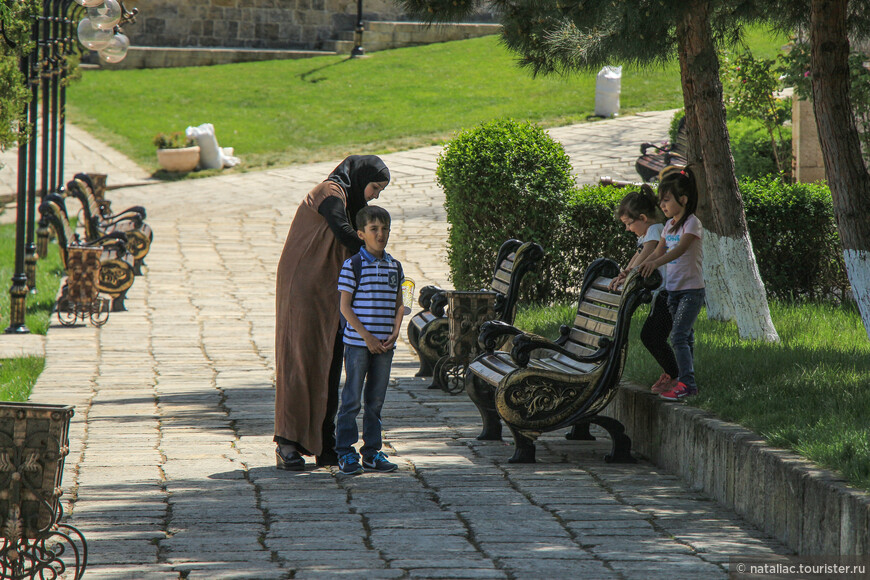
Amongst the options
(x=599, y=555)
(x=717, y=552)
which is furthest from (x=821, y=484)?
(x=599, y=555)

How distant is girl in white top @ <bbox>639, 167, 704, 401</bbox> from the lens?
5.89 metres

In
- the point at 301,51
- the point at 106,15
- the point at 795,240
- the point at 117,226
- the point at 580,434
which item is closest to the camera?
the point at 580,434

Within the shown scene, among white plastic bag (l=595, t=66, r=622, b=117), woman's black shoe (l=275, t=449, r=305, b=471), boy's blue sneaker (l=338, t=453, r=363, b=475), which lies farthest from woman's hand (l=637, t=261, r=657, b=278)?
white plastic bag (l=595, t=66, r=622, b=117)

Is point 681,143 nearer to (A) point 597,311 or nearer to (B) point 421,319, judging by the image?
(B) point 421,319

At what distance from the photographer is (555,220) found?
977 centimetres

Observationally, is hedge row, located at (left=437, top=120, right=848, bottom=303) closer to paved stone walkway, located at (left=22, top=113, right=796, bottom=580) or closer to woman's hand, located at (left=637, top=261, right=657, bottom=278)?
paved stone walkway, located at (left=22, top=113, right=796, bottom=580)

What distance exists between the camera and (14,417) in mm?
3723

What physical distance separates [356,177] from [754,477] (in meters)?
2.55

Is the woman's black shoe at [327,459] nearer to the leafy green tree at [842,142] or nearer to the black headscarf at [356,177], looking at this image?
the black headscarf at [356,177]

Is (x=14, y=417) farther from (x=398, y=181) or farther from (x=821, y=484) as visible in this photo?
(x=398, y=181)

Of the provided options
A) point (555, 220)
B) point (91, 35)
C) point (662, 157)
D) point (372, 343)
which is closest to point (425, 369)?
point (555, 220)

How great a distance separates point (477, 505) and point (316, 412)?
114 centimetres

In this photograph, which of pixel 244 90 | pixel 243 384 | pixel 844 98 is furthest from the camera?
pixel 244 90

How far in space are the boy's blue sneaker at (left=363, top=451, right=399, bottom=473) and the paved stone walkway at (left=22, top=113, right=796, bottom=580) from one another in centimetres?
8
